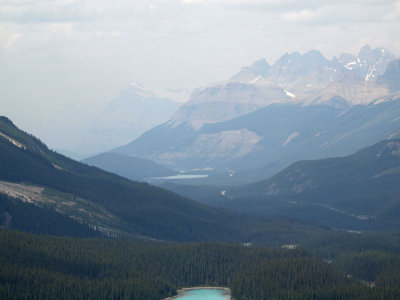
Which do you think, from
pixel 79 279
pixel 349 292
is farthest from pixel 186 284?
pixel 349 292

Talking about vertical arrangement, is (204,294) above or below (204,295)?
above

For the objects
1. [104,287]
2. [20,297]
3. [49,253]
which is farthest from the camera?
[49,253]

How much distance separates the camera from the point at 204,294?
190125 mm

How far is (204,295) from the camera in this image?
188625mm

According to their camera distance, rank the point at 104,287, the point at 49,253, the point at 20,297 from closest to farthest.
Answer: the point at 20,297 → the point at 104,287 → the point at 49,253

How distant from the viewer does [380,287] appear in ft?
573

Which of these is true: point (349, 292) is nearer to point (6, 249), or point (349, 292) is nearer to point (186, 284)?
point (186, 284)

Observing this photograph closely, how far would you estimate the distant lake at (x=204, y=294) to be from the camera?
185125mm

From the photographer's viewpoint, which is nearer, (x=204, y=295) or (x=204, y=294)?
(x=204, y=295)

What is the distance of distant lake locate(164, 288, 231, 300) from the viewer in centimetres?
18512

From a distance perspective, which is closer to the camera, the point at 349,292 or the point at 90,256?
the point at 349,292

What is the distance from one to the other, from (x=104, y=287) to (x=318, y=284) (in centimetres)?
4169

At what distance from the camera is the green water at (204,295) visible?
607 ft

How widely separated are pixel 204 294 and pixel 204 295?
150 cm
